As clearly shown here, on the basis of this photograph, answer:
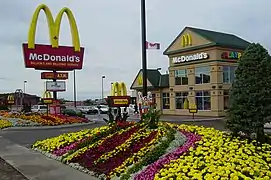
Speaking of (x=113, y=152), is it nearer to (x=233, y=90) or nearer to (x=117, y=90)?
(x=233, y=90)

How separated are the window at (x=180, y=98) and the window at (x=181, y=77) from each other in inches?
50.6

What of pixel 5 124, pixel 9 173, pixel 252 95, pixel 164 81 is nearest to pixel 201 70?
pixel 164 81

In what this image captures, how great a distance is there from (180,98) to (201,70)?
196 inches

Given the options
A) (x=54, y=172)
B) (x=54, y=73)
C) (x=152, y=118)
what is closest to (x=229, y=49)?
(x=54, y=73)

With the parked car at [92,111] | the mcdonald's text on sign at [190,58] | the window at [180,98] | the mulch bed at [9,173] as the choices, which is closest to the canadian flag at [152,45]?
the mulch bed at [9,173]

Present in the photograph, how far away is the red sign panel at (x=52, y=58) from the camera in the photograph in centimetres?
2941

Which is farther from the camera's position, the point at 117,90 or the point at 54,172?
the point at 117,90

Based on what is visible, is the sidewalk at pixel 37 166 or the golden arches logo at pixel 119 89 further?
the golden arches logo at pixel 119 89

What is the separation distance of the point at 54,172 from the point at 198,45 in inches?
1256

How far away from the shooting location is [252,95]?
320 inches

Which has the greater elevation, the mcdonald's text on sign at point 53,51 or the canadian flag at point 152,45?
the mcdonald's text on sign at point 53,51

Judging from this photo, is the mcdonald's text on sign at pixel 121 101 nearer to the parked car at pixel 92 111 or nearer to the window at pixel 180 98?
the window at pixel 180 98

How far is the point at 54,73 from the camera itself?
102 feet

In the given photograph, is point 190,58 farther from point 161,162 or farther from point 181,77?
point 161,162
